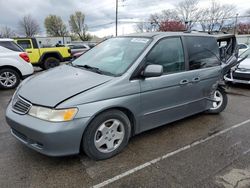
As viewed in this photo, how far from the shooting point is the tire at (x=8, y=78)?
6.80 metres

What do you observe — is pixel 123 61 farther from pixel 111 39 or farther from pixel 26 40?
pixel 26 40

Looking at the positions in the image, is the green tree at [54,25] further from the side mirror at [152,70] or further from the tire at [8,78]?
the side mirror at [152,70]

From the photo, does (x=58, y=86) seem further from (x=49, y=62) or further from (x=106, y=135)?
(x=49, y=62)

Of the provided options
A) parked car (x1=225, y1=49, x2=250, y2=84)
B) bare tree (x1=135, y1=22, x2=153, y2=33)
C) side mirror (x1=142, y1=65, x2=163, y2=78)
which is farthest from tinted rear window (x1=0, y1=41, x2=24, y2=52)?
bare tree (x1=135, y1=22, x2=153, y2=33)

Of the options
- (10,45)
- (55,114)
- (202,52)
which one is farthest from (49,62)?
(55,114)

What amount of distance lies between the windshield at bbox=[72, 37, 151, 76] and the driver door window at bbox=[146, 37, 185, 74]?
7.6 inches

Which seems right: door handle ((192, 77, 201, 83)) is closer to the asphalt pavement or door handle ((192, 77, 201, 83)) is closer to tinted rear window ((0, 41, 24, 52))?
the asphalt pavement

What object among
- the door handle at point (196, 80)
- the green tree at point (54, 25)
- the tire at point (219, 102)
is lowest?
the tire at point (219, 102)

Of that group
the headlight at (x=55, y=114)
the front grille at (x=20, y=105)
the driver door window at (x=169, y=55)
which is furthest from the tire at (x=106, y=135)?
the driver door window at (x=169, y=55)

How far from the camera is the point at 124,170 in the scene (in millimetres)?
2602

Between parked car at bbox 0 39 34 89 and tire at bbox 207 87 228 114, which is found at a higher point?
parked car at bbox 0 39 34 89

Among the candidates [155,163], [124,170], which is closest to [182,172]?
[155,163]

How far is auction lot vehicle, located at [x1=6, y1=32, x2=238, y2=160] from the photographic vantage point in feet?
7.91

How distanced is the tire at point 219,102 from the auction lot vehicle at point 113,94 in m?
0.53
